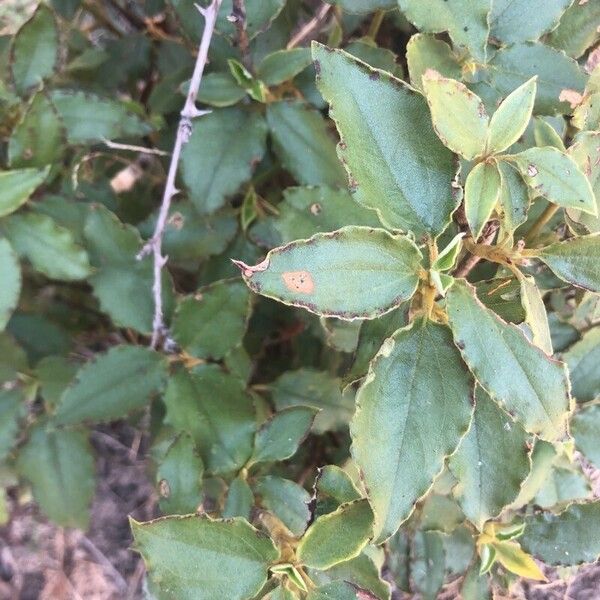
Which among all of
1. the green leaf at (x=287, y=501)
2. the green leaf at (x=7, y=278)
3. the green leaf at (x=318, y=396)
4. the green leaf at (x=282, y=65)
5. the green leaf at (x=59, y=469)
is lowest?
the green leaf at (x=59, y=469)

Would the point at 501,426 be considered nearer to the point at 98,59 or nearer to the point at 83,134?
the point at 83,134

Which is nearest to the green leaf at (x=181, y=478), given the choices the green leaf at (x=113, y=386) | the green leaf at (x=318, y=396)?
the green leaf at (x=113, y=386)

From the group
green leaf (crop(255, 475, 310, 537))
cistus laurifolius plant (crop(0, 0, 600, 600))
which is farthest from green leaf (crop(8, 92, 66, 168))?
green leaf (crop(255, 475, 310, 537))

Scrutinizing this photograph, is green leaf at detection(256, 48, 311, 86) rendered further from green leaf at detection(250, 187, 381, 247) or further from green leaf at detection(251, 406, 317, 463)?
green leaf at detection(251, 406, 317, 463)

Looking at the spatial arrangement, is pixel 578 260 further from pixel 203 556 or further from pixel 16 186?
pixel 16 186

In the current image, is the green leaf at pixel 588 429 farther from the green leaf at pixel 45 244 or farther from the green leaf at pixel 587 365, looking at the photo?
the green leaf at pixel 45 244

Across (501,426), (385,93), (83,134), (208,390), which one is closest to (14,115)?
(83,134)
